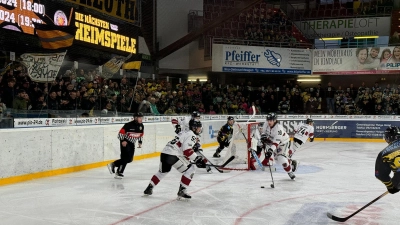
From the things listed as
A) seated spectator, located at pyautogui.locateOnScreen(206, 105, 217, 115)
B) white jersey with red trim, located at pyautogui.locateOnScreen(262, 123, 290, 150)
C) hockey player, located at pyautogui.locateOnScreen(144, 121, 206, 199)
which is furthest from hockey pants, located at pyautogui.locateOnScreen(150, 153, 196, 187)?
seated spectator, located at pyautogui.locateOnScreen(206, 105, 217, 115)

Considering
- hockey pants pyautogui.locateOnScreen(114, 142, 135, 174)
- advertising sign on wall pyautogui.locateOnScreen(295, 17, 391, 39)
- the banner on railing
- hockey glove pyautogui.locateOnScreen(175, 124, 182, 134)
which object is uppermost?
advertising sign on wall pyautogui.locateOnScreen(295, 17, 391, 39)

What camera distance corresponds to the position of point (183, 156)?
624 centimetres

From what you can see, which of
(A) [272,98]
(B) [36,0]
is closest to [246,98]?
(A) [272,98]

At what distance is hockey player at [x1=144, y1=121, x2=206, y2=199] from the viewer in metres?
5.93

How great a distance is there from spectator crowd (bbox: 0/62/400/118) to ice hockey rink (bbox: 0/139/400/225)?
1652mm

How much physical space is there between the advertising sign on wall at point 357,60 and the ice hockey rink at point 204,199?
11808 millimetres

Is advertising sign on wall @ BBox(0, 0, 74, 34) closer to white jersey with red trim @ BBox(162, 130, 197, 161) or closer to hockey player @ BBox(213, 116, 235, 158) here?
hockey player @ BBox(213, 116, 235, 158)

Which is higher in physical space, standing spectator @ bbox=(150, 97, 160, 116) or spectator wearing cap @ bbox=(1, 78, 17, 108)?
spectator wearing cap @ bbox=(1, 78, 17, 108)

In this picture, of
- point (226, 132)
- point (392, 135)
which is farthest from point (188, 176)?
point (226, 132)

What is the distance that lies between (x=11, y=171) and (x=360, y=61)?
55.5 feet

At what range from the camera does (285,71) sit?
2014cm

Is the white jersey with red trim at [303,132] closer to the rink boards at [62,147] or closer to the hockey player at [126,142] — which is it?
the hockey player at [126,142]

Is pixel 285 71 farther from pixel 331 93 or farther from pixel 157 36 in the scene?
pixel 157 36

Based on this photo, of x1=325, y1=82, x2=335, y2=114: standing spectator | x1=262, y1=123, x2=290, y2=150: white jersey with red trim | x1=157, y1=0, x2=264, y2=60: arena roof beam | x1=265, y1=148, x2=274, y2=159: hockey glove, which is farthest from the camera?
x1=157, y1=0, x2=264, y2=60: arena roof beam
